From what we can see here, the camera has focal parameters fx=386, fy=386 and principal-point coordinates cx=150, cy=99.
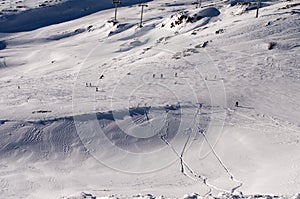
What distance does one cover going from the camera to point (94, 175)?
1708cm

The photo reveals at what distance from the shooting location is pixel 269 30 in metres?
39.0

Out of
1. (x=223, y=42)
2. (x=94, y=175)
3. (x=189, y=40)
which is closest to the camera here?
(x=94, y=175)

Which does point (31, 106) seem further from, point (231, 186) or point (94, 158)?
point (231, 186)

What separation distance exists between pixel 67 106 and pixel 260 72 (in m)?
15.0

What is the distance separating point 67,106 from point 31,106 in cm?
235

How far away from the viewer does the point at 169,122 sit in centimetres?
2148

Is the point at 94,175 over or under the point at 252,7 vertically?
under

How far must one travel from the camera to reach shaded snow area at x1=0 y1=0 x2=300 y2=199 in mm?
16141

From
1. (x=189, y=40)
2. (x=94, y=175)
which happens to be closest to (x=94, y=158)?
(x=94, y=175)

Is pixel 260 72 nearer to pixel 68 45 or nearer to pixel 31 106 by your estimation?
pixel 31 106

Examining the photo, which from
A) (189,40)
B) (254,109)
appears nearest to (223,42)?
(189,40)

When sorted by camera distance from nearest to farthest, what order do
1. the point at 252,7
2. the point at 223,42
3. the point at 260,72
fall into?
1. the point at 260,72
2. the point at 223,42
3. the point at 252,7

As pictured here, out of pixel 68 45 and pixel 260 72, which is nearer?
pixel 260 72

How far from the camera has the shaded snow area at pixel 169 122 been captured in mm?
16141
